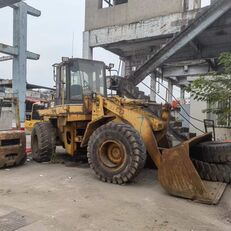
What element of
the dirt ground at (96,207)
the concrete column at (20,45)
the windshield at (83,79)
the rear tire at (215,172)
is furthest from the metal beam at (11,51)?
the rear tire at (215,172)

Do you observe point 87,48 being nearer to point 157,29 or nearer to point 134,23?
point 134,23

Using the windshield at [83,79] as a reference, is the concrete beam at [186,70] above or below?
above

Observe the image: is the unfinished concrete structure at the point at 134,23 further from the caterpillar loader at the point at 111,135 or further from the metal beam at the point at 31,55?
the metal beam at the point at 31,55

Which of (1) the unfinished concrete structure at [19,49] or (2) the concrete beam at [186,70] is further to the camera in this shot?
(1) the unfinished concrete structure at [19,49]

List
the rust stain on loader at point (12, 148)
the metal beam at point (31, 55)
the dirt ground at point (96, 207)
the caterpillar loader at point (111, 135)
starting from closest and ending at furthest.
A: the dirt ground at point (96, 207), the caterpillar loader at point (111, 135), the rust stain on loader at point (12, 148), the metal beam at point (31, 55)

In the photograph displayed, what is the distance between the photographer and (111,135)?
745cm

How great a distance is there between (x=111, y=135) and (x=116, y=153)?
1.40 feet

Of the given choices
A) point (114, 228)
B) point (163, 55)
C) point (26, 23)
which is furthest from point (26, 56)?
point (114, 228)

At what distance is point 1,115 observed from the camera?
970 cm

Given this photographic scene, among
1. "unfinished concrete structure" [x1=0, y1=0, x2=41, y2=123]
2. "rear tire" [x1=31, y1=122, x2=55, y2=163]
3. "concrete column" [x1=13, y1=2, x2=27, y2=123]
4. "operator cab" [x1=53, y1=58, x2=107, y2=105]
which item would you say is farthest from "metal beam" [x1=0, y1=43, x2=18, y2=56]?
"operator cab" [x1=53, y1=58, x2=107, y2=105]

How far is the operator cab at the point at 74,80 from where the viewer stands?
941 cm

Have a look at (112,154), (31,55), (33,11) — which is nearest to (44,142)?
(112,154)

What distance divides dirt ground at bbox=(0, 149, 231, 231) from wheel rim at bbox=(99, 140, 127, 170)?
0.45 meters

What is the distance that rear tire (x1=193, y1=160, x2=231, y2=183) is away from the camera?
7250 millimetres
